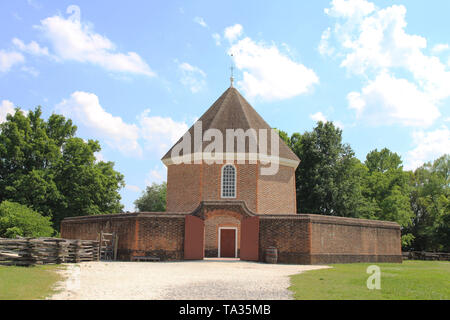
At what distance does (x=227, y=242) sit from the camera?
2748 centimetres

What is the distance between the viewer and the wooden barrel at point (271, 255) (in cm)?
2339

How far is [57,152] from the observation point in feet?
148

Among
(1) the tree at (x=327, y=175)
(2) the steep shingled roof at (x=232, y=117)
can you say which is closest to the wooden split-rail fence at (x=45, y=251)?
(2) the steep shingled roof at (x=232, y=117)

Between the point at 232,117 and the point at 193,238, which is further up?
the point at 232,117

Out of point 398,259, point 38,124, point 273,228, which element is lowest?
point 398,259

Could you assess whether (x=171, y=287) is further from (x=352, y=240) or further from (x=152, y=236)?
(x=352, y=240)

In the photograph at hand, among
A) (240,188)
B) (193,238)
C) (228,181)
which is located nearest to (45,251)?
(193,238)

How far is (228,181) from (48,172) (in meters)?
24.3

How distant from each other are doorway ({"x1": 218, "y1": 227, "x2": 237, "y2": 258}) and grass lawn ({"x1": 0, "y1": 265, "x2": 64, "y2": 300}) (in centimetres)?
1406

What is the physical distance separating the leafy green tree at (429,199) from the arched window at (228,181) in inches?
1436

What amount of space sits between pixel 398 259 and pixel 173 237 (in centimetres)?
1721

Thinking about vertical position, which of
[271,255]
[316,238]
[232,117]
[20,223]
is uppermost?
[232,117]
